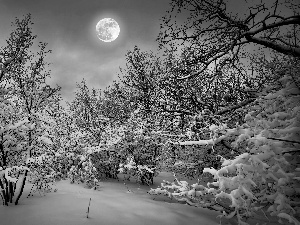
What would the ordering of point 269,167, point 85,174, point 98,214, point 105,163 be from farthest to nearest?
point 105,163 < point 85,174 < point 98,214 < point 269,167

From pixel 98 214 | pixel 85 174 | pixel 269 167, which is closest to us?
pixel 269 167

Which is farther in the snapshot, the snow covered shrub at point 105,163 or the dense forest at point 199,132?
the snow covered shrub at point 105,163

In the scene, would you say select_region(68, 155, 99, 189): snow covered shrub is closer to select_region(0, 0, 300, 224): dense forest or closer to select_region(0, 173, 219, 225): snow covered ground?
select_region(0, 0, 300, 224): dense forest

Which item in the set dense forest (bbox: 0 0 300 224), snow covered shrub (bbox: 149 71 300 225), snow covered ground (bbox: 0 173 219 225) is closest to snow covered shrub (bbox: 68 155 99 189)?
dense forest (bbox: 0 0 300 224)

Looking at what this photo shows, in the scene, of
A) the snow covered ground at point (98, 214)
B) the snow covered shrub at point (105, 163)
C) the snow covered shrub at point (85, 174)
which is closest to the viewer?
the snow covered ground at point (98, 214)

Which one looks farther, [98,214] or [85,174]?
[85,174]

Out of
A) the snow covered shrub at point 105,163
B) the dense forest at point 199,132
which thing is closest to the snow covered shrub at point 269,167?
the dense forest at point 199,132

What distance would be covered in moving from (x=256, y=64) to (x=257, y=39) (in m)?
8.61

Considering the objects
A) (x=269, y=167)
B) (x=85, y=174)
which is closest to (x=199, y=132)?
(x=269, y=167)

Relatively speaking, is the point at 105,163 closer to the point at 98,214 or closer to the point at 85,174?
the point at 85,174

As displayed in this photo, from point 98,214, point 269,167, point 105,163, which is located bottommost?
point 98,214

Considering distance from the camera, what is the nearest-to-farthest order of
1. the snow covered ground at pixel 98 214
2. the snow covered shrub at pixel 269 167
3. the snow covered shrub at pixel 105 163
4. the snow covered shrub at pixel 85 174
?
1. the snow covered shrub at pixel 269 167
2. the snow covered ground at pixel 98 214
3. the snow covered shrub at pixel 85 174
4. the snow covered shrub at pixel 105 163

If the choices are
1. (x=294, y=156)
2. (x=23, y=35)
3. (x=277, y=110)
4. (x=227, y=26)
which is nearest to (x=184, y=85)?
(x=227, y=26)

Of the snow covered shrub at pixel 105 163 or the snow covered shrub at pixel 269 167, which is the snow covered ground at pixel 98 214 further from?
the snow covered shrub at pixel 105 163
